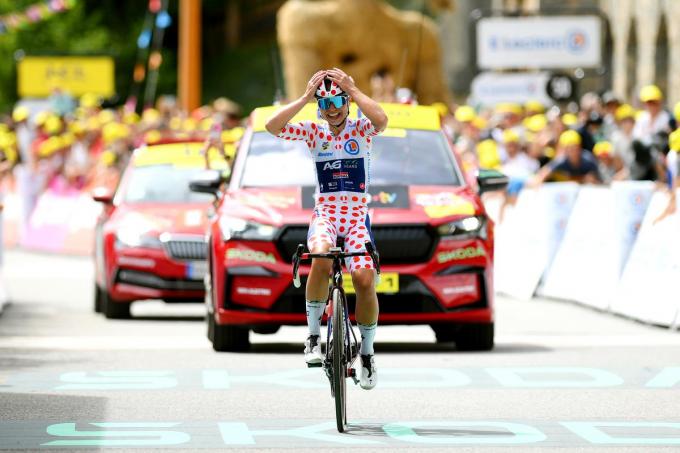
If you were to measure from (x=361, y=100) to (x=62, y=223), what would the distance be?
70.3 feet

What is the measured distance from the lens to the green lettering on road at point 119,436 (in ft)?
32.2

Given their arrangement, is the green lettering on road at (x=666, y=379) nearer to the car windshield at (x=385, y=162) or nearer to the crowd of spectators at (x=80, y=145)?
the car windshield at (x=385, y=162)

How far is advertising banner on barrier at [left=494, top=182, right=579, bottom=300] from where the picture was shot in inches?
842

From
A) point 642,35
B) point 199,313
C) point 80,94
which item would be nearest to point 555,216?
point 199,313

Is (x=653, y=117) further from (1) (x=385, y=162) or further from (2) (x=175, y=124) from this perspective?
(2) (x=175, y=124)

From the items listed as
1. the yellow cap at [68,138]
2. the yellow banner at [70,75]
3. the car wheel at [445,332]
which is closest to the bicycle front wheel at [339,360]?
the car wheel at [445,332]

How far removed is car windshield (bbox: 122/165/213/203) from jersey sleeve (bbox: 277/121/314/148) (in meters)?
7.93

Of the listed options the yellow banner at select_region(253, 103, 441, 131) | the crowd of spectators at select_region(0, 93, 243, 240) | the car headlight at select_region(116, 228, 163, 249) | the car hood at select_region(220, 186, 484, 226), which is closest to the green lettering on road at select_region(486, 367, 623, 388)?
the car hood at select_region(220, 186, 484, 226)

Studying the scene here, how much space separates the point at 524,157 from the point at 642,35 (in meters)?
16.6

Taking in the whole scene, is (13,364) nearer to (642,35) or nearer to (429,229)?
(429,229)

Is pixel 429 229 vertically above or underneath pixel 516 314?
above

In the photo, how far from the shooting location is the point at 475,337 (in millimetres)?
14844

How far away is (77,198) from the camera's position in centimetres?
3203

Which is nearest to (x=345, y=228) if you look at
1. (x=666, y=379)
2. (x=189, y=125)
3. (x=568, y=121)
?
(x=666, y=379)
